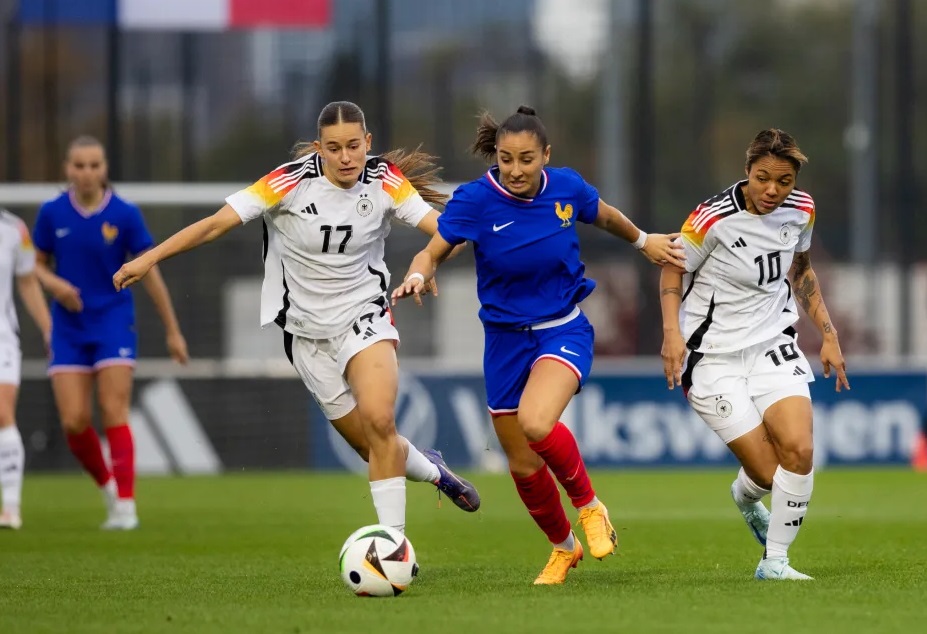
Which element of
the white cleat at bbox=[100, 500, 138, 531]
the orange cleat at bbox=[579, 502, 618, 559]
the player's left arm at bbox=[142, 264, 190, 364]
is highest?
the player's left arm at bbox=[142, 264, 190, 364]

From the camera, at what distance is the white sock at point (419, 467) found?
369 inches

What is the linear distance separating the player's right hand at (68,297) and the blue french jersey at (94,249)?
0.07m

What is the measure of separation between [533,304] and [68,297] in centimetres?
482

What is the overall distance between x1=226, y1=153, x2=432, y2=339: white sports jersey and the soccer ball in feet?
4.88

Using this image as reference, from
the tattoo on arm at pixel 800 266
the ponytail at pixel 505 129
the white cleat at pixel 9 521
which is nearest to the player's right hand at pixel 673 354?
the tattoo on arm at pixel 800 266

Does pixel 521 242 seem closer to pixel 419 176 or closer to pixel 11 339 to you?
pixel 419 176

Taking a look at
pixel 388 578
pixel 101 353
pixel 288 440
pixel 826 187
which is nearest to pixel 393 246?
pixel 288 440

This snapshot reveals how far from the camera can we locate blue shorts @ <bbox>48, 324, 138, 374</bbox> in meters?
12.1

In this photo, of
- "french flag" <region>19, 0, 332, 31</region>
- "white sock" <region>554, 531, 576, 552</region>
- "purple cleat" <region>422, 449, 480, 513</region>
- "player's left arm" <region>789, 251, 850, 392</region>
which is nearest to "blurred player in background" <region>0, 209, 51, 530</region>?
"purple cleat" <region>422, 449, 480, 513</region>

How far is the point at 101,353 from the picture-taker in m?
12.1

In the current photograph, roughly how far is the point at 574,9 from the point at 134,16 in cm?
591

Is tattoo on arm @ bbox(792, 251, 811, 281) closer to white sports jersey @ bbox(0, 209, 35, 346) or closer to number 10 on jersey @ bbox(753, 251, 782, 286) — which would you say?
number 10 on jersey @ bbox(753, 251, 782, 286)

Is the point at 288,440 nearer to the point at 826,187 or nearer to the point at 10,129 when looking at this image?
the point at 10,129

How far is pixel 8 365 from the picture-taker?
39.2ft
